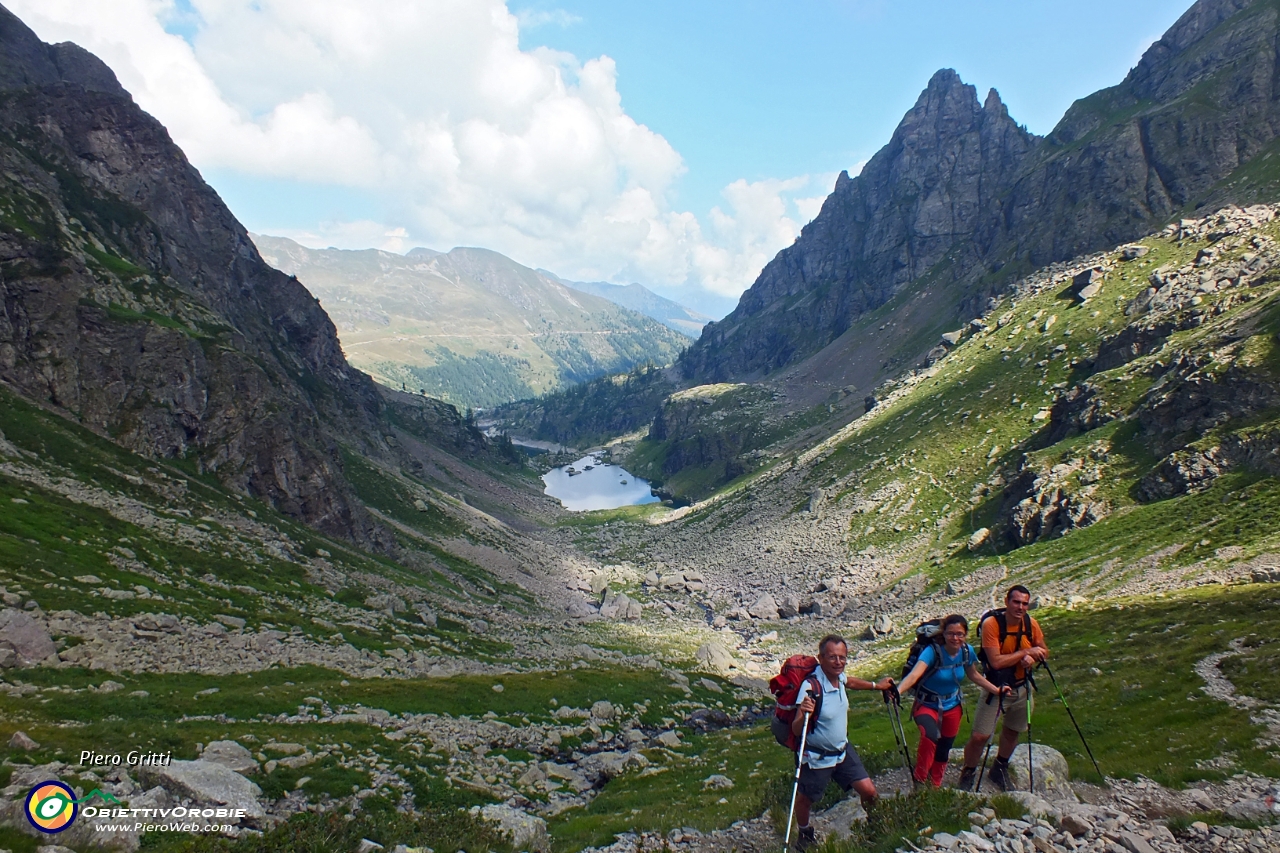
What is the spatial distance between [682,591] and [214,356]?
6119 centimetres

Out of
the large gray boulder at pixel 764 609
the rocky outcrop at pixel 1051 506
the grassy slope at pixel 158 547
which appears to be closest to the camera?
the grassy slope at pixel 158 547

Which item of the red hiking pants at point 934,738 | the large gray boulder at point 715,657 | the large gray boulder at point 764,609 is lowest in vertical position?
the large gray boulder at point 715,657

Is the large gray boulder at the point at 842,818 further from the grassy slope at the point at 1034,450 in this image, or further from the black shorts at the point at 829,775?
the grassy slope at the point at 1034,450

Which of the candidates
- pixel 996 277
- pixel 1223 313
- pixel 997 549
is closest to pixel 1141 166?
pixel 996 277

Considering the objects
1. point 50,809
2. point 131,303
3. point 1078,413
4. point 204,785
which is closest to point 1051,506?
point 1078,413

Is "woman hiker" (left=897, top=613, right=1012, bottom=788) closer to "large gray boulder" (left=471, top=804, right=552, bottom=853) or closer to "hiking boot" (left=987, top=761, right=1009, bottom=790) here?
"hiking boot" (left=987, top=761, right=1009, bottom=790)

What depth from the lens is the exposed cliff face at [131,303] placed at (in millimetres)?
44594

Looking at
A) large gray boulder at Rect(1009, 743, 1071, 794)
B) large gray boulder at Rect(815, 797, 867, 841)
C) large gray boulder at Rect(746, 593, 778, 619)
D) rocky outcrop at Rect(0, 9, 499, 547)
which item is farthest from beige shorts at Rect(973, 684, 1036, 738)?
large gray boulder at Rect(746, 593, 778, 619)

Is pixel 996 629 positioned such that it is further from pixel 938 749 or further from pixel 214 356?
pixel 214 356

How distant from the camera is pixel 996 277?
15100cm

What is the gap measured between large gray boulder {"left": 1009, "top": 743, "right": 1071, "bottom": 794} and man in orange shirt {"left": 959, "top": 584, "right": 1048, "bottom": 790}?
34 centimetres

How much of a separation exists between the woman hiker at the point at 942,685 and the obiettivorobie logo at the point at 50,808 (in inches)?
589

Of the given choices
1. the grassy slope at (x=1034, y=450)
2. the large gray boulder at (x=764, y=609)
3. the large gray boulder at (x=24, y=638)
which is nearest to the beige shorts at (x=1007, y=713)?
the large gray boulder at (x=24, y=638)

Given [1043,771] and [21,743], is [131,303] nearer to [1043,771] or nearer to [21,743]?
[21,743]
